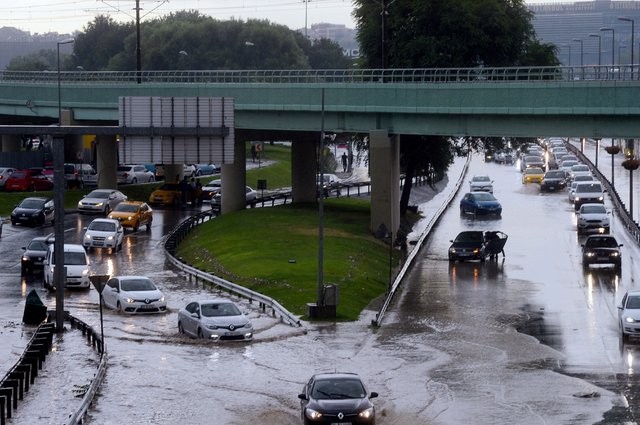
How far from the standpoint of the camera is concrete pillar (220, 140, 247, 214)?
81.7 meters

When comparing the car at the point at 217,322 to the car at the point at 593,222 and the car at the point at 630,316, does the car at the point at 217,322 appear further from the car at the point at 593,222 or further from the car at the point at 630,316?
the car at the point at 593,222

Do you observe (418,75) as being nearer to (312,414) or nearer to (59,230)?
(59,230)

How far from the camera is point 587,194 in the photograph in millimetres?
91188

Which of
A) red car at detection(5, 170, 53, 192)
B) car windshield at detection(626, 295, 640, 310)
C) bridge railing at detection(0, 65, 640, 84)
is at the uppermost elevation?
bridge railing at detection(0, 65, 640, 84)

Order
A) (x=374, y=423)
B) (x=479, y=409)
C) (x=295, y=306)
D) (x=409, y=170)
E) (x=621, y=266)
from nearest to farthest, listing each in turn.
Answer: (x=374, y=423), (x=479, y=409), (x=295, y=306), (x=621, y=266), (x=409, y=170)

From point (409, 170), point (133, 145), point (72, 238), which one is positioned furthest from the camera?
point (409, 170)

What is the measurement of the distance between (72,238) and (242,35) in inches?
4544

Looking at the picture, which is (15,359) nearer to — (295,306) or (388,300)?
(295,306)

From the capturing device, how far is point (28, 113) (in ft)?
299

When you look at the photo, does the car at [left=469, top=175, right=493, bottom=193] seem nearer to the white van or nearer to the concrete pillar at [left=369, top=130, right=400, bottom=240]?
the concrete pillar at [left=369, top=130, right=400, bottom=240]

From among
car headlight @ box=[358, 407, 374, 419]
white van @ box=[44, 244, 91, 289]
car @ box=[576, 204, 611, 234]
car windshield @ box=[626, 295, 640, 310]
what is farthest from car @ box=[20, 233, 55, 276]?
car headlight @ box=[358, 407, 374, 419]

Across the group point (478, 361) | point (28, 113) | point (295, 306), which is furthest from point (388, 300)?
point (28, 113)

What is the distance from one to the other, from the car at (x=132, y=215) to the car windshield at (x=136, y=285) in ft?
81.1

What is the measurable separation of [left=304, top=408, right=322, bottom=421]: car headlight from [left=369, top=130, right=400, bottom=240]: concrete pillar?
124 ft
